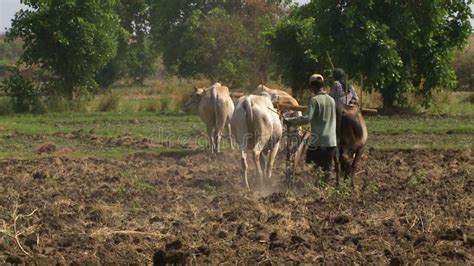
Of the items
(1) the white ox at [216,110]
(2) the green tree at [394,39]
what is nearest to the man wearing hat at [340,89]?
(1) the white ox at [216,110]

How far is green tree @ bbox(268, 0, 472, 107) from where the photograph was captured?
23.4 meters

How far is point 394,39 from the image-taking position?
2403 cm

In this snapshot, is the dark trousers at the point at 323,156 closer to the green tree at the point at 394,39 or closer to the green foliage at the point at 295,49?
the green tree at the point at 394,39

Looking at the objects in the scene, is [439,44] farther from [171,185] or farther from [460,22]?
[171,185]

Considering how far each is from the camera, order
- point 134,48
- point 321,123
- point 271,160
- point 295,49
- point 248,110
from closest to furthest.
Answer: point 321,123 → point 248,110 → point 271,160 → point 295,49 → point 134,48

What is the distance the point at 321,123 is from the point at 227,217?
206 centimetres

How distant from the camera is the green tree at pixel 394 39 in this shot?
76.7 ft

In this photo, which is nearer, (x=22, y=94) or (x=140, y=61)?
(x=22, y=94)

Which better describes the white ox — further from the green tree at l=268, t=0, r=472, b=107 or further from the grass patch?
the green tree at l=268, t=0, r=472, b=107

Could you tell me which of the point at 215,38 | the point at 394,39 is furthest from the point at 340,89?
the point at 215,38

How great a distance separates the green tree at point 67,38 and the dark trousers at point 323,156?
59.9ft

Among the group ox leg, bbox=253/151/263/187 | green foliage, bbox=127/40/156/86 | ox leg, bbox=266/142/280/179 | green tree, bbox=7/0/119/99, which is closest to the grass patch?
green tree, bbox=7/0/119/99

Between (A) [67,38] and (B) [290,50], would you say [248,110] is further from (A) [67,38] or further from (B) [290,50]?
(A) [67,38]

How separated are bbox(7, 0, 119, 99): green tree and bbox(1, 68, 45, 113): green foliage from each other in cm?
129
